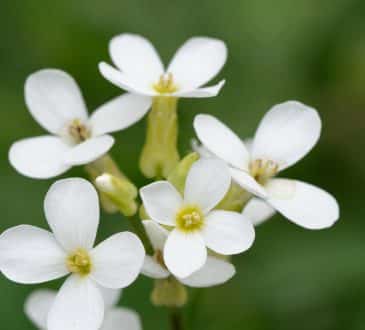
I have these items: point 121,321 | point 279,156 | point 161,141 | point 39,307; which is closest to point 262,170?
point 279,156

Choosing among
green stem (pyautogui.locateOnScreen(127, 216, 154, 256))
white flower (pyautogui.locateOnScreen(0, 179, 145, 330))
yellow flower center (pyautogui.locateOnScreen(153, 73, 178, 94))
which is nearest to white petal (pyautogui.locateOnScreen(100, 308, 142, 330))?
green stem (pyautogui.locateOnScreen(127, 216, 154, 256))

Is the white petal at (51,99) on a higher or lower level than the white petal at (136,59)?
lower

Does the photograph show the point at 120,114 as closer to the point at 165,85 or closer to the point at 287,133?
the point at 165,85

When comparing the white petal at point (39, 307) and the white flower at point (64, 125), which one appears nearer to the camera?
the white flower at point (64, 125)

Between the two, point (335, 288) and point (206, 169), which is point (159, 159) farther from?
point (335, 288)

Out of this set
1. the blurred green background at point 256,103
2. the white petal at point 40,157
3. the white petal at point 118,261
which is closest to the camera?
the white petal at point 118,261

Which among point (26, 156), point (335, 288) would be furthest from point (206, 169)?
point (335, 288)

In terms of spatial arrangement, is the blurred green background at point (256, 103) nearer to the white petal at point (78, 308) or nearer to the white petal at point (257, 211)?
the white petal at point (257, 211)

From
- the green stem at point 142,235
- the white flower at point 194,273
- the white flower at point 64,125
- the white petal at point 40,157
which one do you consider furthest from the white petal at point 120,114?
the white flower at point 194,273
